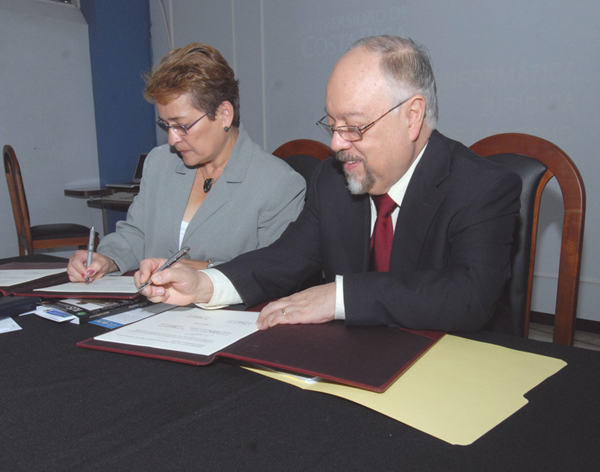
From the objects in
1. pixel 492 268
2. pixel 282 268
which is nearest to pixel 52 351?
pixel 282 268

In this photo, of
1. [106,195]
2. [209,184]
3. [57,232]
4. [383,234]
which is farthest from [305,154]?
[106,195]

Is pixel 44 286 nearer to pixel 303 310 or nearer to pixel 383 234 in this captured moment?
pixel 303 310

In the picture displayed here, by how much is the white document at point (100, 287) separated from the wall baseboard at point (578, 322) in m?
2.41

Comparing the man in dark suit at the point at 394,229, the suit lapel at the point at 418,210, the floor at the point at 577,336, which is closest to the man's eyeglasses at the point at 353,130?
the man in dark suit at the point at 394,229

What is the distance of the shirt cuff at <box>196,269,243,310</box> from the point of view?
3.61 feet

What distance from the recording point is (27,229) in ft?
9.91

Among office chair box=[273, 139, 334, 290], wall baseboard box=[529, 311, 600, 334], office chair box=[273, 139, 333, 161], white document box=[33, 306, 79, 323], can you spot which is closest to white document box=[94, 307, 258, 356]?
white document box=[33, 306, 79, 323]

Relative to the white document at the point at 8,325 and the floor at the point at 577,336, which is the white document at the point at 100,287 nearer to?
the white document at the point at 8,325

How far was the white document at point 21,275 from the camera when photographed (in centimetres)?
124

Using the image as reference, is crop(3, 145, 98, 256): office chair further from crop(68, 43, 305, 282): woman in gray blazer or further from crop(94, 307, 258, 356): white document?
crop(94, 307, 258, 356): white document

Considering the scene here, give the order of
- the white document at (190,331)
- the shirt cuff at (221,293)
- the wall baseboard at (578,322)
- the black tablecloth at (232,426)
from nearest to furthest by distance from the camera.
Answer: the black tablecloth at (232,426), the white document at (190,331), the shirt cuff at (221,293), the wall baseboard at (578,322)

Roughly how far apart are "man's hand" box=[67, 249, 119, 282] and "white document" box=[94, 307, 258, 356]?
402mm

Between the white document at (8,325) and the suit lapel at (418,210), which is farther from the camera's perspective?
the suit lapel at (418,210)

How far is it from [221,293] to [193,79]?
80 centimetres
